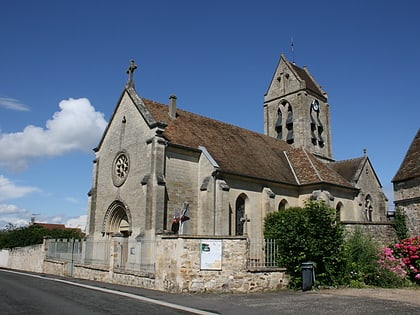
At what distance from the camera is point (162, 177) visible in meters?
21.8

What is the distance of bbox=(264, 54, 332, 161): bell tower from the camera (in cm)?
3716

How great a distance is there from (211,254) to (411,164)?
16273 mm

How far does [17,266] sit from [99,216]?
11.9m

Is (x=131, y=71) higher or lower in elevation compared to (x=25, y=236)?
higher

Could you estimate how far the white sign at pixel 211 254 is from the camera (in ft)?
49.1

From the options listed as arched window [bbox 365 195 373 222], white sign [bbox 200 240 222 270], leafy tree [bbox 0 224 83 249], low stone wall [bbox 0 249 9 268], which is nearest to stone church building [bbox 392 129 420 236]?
arched window [bbox 365 195 373 222]

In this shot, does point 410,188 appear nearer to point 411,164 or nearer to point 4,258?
point 411,164

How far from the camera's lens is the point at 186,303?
12.2 meters

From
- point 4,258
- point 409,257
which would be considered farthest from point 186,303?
point 4,258

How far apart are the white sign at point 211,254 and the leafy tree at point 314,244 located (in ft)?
10.1

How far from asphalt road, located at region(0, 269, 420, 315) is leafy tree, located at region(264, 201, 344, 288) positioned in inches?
60.9

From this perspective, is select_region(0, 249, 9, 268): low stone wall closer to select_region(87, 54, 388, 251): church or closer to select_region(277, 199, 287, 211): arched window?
select_region(87, 54, 388, 251): church

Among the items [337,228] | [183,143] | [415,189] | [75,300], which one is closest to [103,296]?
[75,300]

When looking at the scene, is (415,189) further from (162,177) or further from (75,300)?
(75,300)
